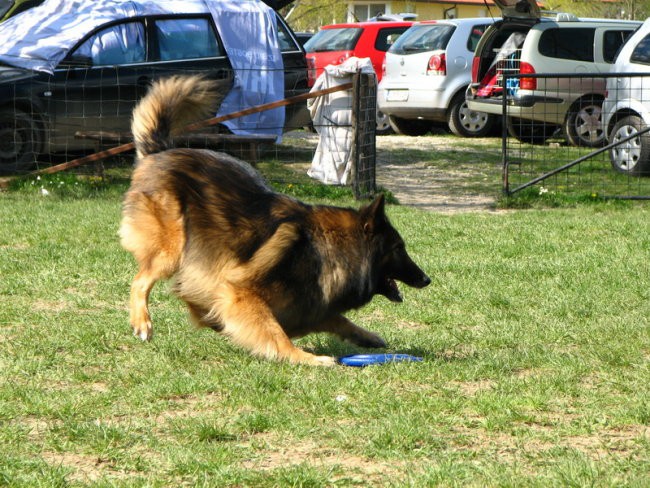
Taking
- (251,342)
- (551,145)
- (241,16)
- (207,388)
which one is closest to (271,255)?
(251,342)

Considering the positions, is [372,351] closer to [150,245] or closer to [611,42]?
[150,245]

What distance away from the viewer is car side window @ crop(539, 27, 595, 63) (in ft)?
51.7

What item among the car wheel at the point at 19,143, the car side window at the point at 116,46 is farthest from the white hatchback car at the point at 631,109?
the car wheel at the point at 19,143

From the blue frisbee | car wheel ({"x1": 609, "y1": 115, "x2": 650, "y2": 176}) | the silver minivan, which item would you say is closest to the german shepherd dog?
the blue frisbee

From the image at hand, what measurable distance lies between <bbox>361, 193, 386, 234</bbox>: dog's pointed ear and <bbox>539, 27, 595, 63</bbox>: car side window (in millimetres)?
11327

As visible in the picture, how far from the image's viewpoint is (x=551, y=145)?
15.8 m

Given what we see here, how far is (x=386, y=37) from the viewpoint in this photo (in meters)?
19.9

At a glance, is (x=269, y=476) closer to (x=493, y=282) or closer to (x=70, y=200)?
(x=493, y=282)

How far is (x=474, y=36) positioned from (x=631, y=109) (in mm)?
5603

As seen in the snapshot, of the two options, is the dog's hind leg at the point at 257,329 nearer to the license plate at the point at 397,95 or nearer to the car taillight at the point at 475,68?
the car taillight at the point at 475,68

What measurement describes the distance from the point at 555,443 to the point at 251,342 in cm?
176

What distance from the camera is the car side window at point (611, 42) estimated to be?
16.2 m

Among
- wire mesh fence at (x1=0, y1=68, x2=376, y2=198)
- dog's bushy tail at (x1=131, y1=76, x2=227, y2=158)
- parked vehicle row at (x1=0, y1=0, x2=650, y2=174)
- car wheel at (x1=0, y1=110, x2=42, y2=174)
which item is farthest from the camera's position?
parked vehicle row at (x1=0, y1=0, x2=650, y2=174)

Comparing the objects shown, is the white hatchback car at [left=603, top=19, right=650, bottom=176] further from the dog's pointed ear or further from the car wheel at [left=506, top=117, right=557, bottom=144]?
the dog's pointed ear
